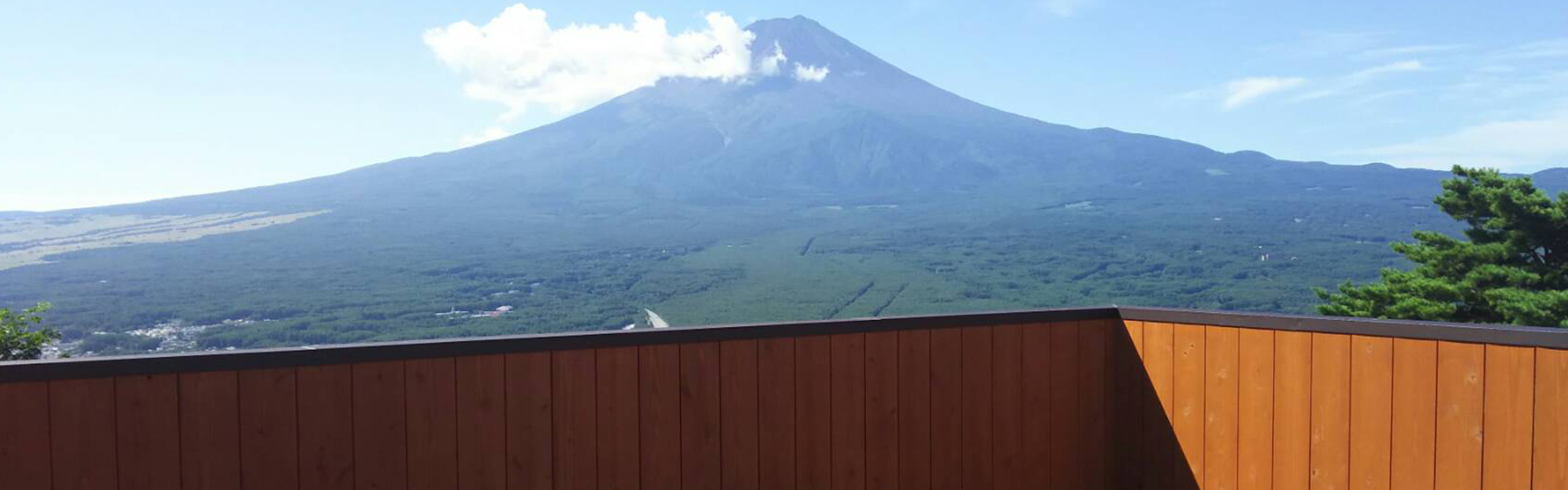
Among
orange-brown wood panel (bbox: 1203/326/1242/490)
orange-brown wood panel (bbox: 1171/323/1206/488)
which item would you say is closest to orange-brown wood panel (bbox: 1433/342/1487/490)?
orange-brown wood panel (bbox: 1203/326/1242/490)

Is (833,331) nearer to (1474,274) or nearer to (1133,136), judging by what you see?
(1474,274)

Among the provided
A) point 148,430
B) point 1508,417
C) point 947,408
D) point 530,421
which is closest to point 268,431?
point 148,430

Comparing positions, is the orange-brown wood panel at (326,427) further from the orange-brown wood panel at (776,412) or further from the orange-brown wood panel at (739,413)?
the orange-brown wood panel at (776,412)

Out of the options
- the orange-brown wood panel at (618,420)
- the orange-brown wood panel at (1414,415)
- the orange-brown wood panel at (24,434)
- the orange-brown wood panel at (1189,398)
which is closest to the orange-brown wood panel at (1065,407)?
the orange-brown wood panel at (1189,398)

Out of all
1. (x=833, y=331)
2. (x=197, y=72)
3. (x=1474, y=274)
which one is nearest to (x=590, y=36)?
(x=197, y=72)

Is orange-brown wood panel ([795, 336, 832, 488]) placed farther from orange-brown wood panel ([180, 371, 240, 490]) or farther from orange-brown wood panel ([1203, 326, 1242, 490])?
orange-brown wood panel ([180, 371, 240, 490])
